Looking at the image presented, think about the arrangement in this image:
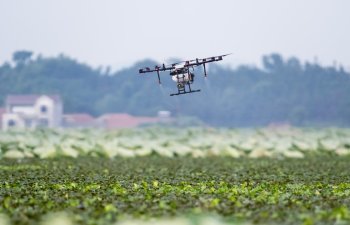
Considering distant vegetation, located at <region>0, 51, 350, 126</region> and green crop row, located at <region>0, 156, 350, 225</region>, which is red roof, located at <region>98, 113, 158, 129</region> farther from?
green crop row, located at <region>0, 156, 350, 225</region>

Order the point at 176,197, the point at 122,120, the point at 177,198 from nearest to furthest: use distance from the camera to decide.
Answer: the point at 177,198
the point at 176,197
the point at 122,120

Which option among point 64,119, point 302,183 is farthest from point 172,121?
point 302,183

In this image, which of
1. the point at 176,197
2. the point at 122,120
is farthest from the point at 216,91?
the point at 176,197

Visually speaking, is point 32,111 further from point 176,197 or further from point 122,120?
point 176,197

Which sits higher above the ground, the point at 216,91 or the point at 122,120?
the point at 216,91

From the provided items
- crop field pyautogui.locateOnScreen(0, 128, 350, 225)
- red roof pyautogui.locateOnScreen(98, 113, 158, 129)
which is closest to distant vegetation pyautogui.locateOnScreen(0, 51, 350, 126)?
red roof pyautogui.locateOnScreen(98, 113, 158, 129)

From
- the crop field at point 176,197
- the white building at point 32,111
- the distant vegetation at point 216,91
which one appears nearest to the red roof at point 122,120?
the distant vegetation at point 216,91

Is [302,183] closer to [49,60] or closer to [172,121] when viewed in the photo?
[172,121]
